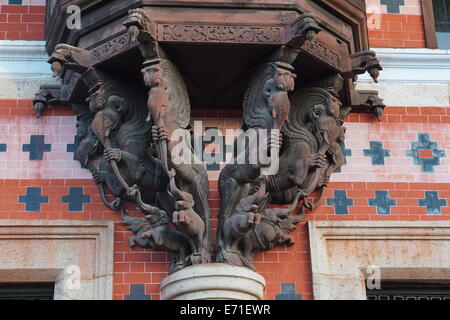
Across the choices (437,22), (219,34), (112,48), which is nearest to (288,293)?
(219,34)

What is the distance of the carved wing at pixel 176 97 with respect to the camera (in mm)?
6703

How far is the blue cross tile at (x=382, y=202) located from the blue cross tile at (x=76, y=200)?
1.80 meters

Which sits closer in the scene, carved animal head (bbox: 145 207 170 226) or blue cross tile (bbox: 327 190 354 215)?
carved animal head (bbox: 145 207 170 226)

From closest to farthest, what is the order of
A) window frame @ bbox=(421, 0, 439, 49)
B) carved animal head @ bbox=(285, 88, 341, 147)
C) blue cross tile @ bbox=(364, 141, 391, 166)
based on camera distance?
carved animal head @ bbox=(285, 88, 341, 147) < blue cross tile @ bbox=(364, 141, 391, 166) < window frame @ bbox=(421, 0, 439, 49)

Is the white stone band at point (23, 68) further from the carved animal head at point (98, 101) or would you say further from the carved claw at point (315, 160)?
the carved claw at point (315, 160)

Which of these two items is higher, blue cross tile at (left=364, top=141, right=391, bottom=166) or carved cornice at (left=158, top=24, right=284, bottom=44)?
carved cornice at (left=158, top=24, right=284, bottom=44)

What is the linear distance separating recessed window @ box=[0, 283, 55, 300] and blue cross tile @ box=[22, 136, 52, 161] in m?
0.81

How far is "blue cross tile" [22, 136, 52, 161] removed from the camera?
284 inches

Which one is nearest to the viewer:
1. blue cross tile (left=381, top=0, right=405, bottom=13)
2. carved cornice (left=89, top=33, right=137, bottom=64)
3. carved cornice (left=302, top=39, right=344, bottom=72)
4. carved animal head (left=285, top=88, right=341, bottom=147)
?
carved cornice (left=89, top=33, right=137, bottom=64)

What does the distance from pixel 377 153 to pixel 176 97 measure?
146cm

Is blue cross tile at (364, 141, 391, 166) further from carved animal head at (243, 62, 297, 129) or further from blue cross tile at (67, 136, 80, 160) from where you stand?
blue cross tile at (67, 136, 80, 160)

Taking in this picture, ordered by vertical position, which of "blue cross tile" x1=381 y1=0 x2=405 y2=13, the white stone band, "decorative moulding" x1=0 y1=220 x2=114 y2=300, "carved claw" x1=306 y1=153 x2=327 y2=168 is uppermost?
"blue cross tile" x1=381 y1=0 x2=405 y2=13

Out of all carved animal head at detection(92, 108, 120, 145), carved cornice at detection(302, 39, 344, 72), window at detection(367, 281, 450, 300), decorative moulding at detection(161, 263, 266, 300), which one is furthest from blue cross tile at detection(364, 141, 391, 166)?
carved animal head at detection(92, 108, 120, 145)

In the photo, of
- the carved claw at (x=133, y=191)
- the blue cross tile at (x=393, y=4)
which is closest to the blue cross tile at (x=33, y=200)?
the carved claw at (x=133, y=191)
